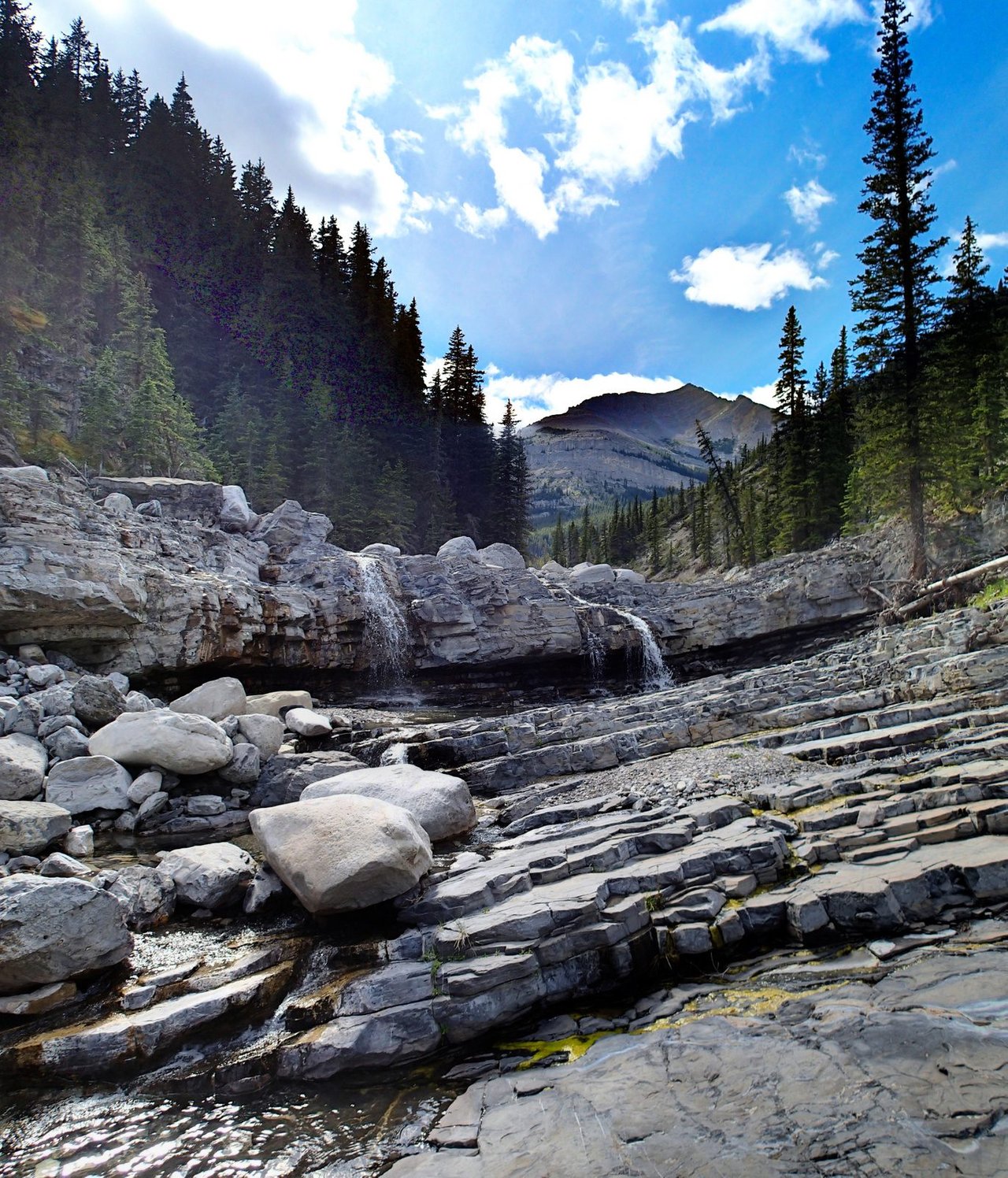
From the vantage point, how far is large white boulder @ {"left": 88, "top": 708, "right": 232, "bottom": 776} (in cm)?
1225

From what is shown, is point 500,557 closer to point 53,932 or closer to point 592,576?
point 592,576

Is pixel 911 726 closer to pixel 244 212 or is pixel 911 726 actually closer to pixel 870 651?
pixel 870 651

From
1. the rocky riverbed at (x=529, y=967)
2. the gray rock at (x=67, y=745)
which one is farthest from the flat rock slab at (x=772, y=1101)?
the gray rock at (x=67, y=745)

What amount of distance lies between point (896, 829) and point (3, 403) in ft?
119

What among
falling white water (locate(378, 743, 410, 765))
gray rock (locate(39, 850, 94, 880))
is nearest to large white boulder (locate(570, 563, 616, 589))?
falling white water (locate(378, 743, 410, 765))

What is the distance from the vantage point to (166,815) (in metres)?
11.8

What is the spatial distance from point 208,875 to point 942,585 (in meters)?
25.4

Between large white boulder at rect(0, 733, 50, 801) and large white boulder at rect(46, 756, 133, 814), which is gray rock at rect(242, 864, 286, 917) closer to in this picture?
large white boulder at rect(46, 756, 133, 814)

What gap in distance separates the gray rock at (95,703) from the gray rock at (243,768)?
3.09 m

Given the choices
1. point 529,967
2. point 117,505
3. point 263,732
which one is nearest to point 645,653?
point 263,732

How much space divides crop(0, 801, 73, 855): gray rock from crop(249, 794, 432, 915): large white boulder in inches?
146

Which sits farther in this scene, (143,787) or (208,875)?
(143,787)

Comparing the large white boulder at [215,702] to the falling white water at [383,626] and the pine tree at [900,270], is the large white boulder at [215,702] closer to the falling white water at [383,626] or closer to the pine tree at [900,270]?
the falling white water at [383,626]

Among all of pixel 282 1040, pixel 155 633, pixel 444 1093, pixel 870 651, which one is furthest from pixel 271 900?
pixel 870 651
